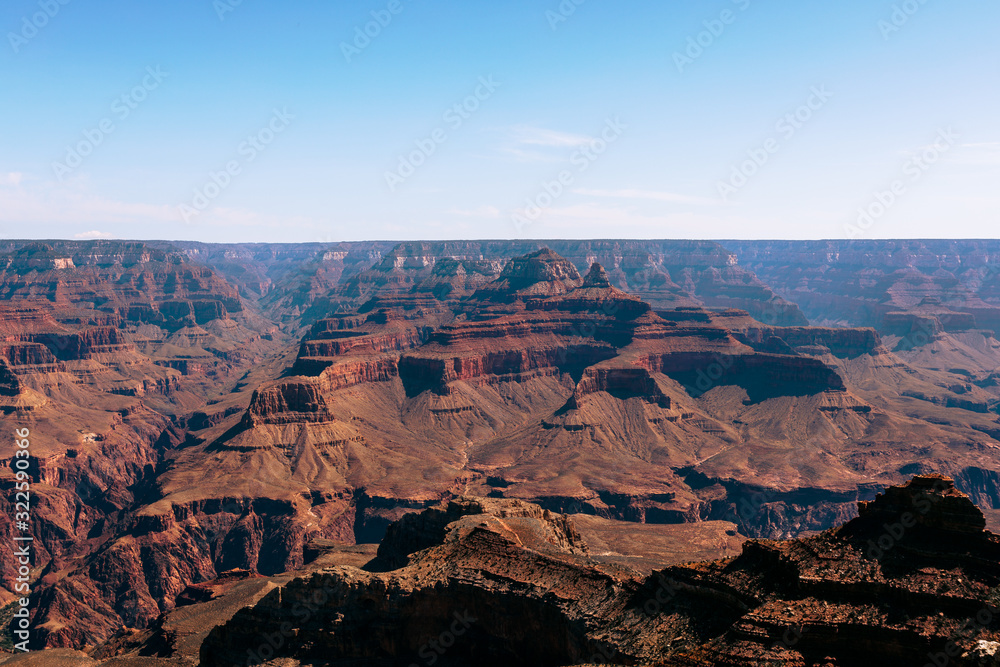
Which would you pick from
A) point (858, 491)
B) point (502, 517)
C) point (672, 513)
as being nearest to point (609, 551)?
point (502, 517)

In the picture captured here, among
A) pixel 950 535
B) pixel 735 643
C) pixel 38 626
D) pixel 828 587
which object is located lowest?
pixel 38 626

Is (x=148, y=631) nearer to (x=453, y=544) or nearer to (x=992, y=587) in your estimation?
(x=453, y=544)

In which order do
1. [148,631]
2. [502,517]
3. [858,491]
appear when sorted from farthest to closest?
[858,491], [148,631], [502,517]

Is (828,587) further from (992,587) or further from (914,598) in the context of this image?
(992,587)

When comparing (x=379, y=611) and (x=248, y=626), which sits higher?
(x=379, y=611)

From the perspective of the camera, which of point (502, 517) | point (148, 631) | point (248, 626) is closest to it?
point (248, 626)

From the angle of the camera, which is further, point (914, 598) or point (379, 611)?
point (379, 611)
